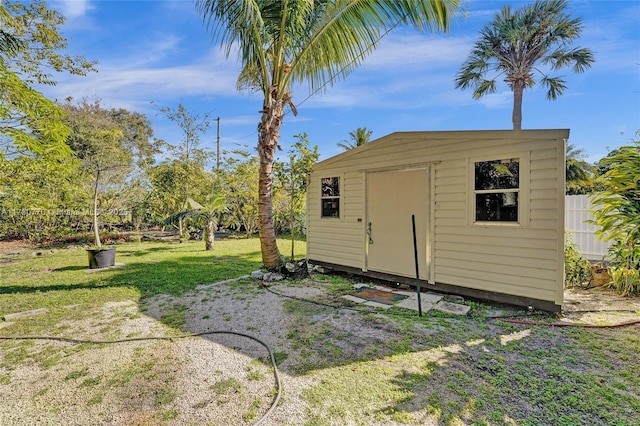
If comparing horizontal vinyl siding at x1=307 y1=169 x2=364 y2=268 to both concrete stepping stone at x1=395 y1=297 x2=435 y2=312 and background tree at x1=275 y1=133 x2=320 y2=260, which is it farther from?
concrete stepping stone at x1=395 y1=297 x2=435 y2=312

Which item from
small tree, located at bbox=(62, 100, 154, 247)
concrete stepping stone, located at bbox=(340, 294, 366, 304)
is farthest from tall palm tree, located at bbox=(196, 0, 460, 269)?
small tree, located at bbox=(62, 100, 154, 247)

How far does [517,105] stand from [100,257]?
17.5 metres

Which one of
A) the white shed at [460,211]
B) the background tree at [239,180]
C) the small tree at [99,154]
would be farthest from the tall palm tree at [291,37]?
the background tree at [239,180]

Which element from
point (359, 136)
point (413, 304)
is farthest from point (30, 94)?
point (359, 136)

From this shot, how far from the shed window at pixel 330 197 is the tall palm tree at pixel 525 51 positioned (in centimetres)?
1213

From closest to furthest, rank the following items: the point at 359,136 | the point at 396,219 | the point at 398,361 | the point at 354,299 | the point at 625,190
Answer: the point at 398,361
the point at 625,190
the point at 354,299
the point at 396,219
the point at 359,136

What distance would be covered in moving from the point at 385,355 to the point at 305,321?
1285 millimetres

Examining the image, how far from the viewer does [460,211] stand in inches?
188

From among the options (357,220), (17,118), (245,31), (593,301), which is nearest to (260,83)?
(245,31)

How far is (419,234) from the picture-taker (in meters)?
5.30

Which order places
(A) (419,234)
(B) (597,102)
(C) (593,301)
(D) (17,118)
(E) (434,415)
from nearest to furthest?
(E) (434,415) < (D) (17,118) < (C) (593,301) < (A) (419,234) < (B) (597,102)

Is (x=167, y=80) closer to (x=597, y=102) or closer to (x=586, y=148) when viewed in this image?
(x=597, y=102)

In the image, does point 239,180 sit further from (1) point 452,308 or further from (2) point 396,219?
(1) point 452,308

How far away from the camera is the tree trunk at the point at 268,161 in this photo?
21.1ft
